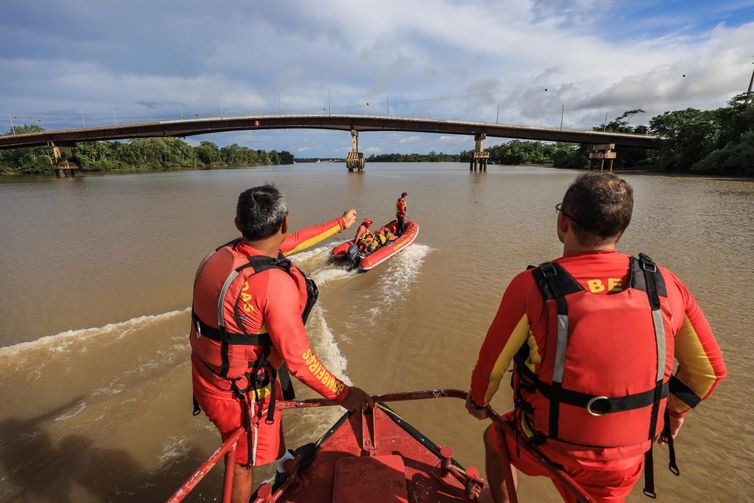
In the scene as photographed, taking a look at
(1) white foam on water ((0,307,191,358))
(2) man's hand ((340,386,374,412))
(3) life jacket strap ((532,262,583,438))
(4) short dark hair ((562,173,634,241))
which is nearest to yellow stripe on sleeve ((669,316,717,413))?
(4) short dark hair ((562,173,634,241))

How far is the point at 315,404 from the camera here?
253cm

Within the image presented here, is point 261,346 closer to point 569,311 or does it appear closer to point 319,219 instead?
point 569,311

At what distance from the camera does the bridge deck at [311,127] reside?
46125mm

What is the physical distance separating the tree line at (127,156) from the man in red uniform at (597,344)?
67456 millimetres

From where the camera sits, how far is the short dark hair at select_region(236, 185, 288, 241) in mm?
2062

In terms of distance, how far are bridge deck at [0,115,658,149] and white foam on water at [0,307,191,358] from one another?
4886 cm

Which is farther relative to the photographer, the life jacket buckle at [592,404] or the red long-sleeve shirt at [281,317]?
the red long-sleeve shirt at [281,317]

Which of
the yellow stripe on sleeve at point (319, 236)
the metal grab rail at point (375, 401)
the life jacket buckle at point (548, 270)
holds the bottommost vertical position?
the metal grab rail at point (375, 401)

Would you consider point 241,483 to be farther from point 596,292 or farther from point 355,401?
point 596,292

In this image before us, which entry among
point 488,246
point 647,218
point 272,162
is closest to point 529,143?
point 272,162

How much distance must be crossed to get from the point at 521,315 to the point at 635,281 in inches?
19.1

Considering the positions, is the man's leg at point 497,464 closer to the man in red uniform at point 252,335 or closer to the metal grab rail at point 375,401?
the metal grab rail at point 375,401

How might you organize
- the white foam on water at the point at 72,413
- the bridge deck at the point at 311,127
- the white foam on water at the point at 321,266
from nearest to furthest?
the white foam on water at the point at 72,413 → the white foam on water at the point at 321,266 → the bridge deck at the point at 311,127

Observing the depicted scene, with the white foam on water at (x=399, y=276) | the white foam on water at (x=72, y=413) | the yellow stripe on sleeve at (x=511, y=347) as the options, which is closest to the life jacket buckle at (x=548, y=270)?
the yellow stripe on sleeve at (x=511, y=347)
